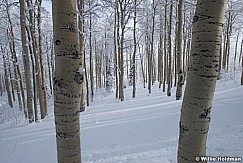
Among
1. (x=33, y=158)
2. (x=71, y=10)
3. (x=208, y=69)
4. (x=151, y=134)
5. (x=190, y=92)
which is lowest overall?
(x=33, y=158)

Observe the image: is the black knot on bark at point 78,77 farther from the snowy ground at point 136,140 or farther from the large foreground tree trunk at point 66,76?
the snowy ground at point 136,140

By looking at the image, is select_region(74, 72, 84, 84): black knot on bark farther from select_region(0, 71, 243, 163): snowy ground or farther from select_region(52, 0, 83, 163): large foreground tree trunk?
select_region(0, 71, 243, 163): snowy ground

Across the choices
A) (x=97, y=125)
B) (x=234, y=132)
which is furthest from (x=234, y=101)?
(x=97, y=125)

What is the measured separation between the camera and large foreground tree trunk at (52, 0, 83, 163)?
155 cm

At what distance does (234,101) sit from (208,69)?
5814 millimetres

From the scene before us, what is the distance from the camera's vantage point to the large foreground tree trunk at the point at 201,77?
1383 mm

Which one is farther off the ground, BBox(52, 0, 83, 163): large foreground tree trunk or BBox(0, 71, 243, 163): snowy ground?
BBox(52, 0, 83, 163): large foreground tree trunk

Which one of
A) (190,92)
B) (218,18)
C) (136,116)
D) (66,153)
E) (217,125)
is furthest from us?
(136,116)

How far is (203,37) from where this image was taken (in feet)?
4.58

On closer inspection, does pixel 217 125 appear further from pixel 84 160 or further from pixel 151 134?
pixel 84 160

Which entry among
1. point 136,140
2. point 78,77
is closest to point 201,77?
point 78,77

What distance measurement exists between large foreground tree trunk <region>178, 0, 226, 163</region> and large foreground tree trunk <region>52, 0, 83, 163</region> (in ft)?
3.24

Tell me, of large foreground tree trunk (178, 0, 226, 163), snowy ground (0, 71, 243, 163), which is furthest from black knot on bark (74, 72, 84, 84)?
snowy ground (0, 71, 243, 163)

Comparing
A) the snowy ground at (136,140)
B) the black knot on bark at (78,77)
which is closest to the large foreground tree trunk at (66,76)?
the black knot on bark at (78,77)
